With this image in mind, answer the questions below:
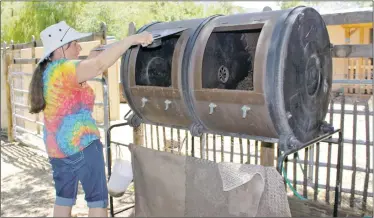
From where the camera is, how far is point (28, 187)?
6.25 meters

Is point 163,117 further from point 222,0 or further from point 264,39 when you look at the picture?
point 222,0

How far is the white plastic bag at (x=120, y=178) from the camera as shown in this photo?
3668 millimetres

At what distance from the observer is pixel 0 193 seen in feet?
19.7

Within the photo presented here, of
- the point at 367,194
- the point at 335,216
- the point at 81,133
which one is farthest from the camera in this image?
the point at 367,194

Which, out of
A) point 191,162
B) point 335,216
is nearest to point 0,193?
point 191,162

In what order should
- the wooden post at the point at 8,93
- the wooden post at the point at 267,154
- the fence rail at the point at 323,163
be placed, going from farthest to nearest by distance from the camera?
the wooden post at the point at 8,93 → the wooden post at the point at 267,154 → the fence rail at the point at 323,163

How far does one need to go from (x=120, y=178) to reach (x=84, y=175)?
595 mm

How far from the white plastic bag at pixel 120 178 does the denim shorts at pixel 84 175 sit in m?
0.41

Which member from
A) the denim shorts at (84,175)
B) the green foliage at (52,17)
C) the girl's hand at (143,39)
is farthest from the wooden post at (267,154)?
the green foliage at (52,17)

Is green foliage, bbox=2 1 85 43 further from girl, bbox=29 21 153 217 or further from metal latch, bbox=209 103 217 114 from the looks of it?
metal latch, bbox=209 103 217 114

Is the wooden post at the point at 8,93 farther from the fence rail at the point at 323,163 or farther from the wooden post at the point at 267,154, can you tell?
the wooden post at the point at 267,154

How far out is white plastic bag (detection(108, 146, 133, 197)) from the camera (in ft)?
12.0

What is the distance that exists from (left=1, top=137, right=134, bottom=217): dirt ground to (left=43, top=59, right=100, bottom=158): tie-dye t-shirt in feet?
5.84

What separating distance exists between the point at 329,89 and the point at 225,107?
87cm
